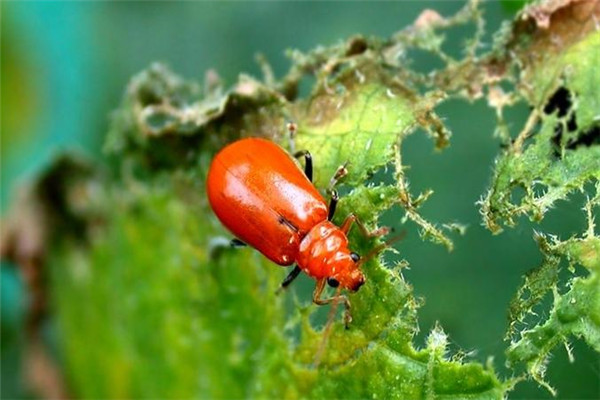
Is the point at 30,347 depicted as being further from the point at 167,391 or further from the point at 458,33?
the point at 458,33

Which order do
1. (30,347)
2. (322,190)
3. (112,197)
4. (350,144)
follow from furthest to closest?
1. (30,347)
2. (112,197)
3. (322,190)
4. (350,144)

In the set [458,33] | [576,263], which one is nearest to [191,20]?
[458,33]

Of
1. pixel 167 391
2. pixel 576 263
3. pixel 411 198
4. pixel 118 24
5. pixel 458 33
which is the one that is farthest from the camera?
pixel 118 24

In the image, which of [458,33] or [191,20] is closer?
[458,33]

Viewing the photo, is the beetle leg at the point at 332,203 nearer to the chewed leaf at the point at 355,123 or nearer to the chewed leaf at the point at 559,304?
the chewed leaf at the point at 355,123

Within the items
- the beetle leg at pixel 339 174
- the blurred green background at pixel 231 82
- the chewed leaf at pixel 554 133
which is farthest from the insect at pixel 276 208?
the chewed leaf at pixel 554 133

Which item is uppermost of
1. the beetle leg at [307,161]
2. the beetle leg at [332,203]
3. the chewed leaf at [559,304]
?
the beetle leg at [307,161]

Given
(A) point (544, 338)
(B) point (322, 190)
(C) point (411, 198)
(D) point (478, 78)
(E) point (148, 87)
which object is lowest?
(A) point (544, 338)
